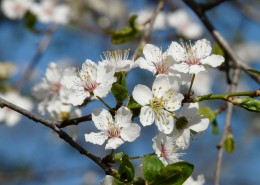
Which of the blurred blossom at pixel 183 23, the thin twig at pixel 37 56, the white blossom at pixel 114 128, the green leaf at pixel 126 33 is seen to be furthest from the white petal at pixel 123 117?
the blurred blossom at pixel 183 23

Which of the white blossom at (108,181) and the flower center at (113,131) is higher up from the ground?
the flower center at (113,131)

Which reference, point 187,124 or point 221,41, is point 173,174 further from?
point 221,41

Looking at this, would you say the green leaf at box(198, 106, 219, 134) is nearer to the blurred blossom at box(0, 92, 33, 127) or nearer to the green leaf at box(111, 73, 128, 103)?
the green leaf at box(111, 73, 128, 103)

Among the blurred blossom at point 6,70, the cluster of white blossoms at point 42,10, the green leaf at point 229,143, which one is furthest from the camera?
the cluster of white blossoms at point 42,10

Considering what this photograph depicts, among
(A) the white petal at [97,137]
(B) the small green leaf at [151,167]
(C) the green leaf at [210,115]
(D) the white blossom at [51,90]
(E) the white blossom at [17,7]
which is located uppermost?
(E) the white blossom at [17,7]

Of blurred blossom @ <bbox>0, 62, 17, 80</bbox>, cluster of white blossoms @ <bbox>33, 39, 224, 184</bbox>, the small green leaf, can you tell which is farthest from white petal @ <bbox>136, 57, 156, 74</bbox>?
blurred blossom @ <bbox>0, 62, 17, 80</bbox>

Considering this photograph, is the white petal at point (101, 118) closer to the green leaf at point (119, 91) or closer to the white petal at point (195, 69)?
the green leaf at point (119, 91)

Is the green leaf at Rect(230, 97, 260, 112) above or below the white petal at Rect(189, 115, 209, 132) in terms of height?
below
